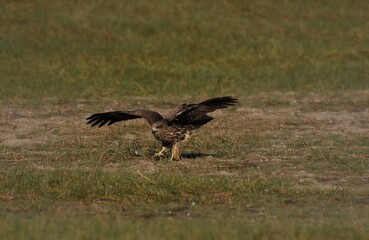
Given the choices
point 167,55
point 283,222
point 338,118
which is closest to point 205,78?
point 167,55

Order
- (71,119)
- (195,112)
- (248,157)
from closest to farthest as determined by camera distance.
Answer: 1. (195,112)
2. (248,157)
3. (71,119)

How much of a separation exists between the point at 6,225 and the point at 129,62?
10.9 metres

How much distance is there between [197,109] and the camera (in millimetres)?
9984

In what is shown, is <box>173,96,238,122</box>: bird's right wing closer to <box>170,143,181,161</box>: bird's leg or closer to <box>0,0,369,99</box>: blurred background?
<box>170,143,181,161</box>: bird's leg

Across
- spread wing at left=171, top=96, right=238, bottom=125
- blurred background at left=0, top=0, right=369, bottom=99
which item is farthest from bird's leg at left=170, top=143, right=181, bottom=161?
blurred background at left=0, top=0, right=369, bottom=99

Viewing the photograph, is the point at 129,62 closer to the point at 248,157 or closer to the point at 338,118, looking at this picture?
the point at 338,118

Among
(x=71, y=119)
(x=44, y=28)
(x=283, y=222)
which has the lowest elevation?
(x=283, y=222)

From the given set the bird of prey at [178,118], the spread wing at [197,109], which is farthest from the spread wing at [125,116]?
the spread wing at [197,109]

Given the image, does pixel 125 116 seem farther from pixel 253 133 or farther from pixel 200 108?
pixel 253 133

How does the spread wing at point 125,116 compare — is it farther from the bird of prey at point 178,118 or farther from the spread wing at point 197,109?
the spread wing at point 197,109

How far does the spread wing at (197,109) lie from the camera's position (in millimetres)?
9945

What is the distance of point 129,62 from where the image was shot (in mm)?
17859

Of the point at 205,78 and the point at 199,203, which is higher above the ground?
the point at 205,78

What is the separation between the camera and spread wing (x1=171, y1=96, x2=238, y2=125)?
995 centimetres
